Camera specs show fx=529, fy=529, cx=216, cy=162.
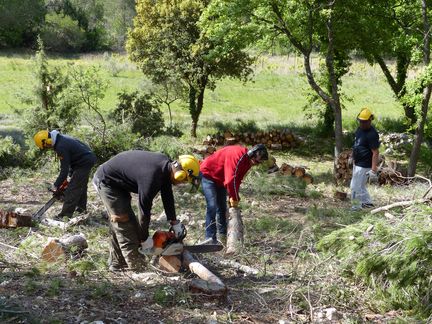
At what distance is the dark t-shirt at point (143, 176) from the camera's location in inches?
186

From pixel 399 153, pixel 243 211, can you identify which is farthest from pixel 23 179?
pixel 399 153

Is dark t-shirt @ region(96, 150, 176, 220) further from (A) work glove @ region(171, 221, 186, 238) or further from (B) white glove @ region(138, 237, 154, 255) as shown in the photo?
(B) white glove @ region(138, 237, 154, 255)

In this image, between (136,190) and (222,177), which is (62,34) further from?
(136,190)

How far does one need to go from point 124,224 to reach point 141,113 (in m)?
9.62

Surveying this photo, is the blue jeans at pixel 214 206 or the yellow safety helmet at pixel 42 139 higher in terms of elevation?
the yellow safety helmet at pixel 42 139

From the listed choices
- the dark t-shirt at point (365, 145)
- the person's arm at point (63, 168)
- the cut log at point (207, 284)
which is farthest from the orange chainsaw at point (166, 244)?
the dark t-shirt at point (365, 145)

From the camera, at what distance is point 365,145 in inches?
316

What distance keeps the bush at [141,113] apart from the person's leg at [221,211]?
7.88 m

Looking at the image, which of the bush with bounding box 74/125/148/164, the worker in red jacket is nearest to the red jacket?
the worker in red jacket

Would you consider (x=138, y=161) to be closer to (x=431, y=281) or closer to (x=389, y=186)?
(x=431, y=281)

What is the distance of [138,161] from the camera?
192 inches

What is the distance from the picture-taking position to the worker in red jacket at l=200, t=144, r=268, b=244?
5.80 metres

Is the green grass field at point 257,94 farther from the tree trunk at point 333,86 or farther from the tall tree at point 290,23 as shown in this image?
the tree trunk at point 333,86

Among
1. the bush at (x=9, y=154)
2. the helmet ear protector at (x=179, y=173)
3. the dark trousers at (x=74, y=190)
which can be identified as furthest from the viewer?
the bush at (x=9, y=154)
